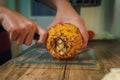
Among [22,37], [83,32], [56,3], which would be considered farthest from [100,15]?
[22,37]

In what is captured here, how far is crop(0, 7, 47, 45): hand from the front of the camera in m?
0.61

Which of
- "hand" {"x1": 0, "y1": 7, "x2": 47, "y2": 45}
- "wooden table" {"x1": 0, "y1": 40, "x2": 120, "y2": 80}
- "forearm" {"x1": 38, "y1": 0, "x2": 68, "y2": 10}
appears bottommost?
"wooden table" {"x1": 0, "y1": 40, "x2": 120, "y2": 80}

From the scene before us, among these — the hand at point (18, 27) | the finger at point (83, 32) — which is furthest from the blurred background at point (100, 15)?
the hand at point (18, 27)

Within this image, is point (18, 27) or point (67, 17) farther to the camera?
point (67, 17)

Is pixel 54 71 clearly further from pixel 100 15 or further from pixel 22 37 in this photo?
pixel 100 15

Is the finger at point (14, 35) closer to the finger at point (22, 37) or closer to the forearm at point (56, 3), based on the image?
the finger at point (22, 37)

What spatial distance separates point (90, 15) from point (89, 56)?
0.69 meters

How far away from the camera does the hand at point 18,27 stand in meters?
0.61

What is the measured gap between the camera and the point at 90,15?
4.41 ft

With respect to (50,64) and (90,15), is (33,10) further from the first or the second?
(50,64)

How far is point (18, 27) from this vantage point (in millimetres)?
613

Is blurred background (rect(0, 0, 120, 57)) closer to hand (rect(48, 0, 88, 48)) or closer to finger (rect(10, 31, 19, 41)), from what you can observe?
hand (rect(48, 0, 88, 48))

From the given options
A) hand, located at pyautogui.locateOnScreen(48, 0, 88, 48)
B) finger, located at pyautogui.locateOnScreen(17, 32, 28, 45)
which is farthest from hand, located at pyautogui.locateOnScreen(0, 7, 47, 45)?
hand, located at pyautogui.locateOnScreen(48, 0, 88, 48)

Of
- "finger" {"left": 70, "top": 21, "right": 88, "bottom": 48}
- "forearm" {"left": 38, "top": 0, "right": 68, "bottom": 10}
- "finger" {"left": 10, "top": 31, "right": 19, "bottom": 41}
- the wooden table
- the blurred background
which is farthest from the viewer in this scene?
the blurred background
